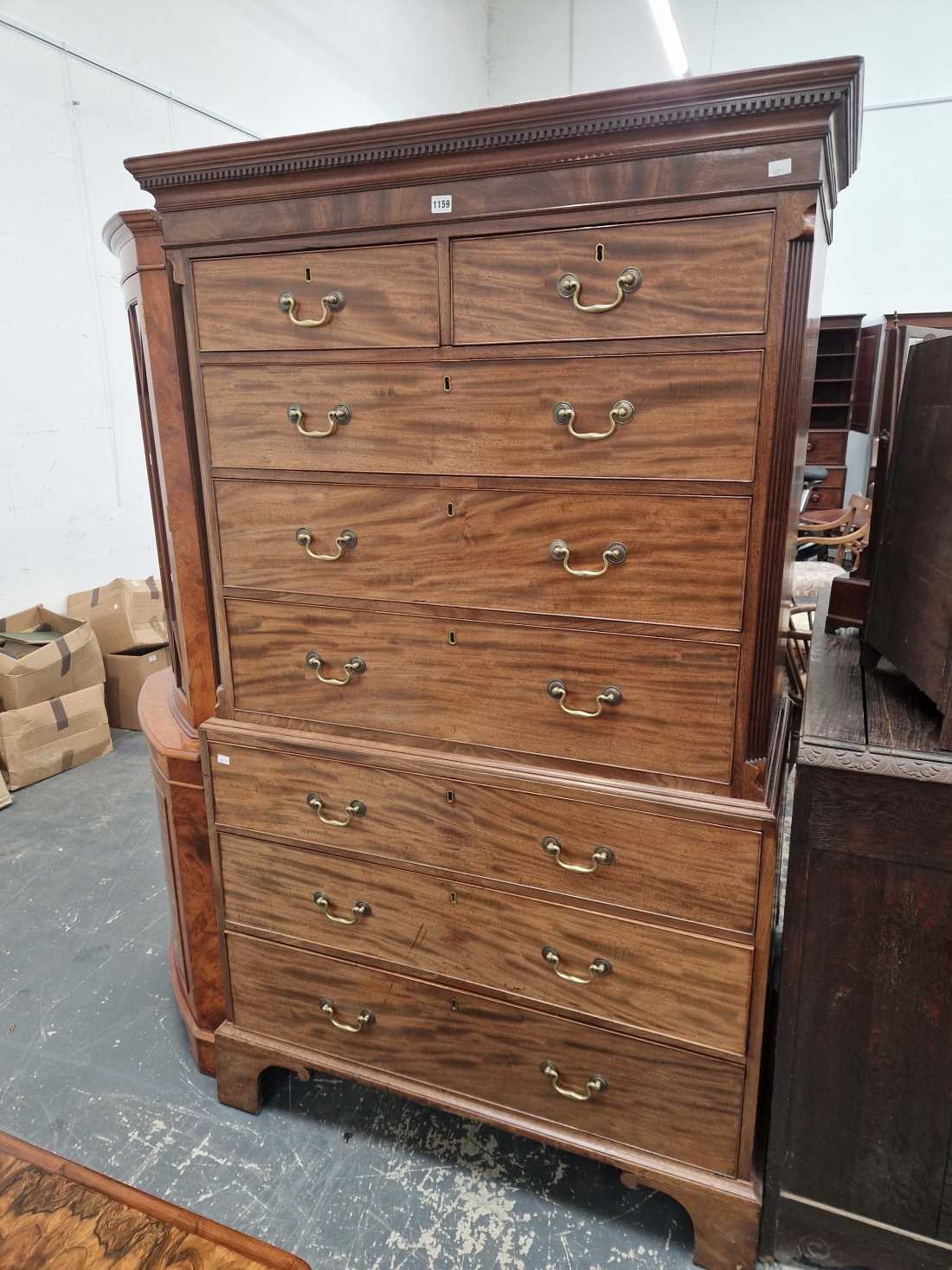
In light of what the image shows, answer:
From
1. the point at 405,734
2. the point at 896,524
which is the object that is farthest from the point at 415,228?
the point at 896,524

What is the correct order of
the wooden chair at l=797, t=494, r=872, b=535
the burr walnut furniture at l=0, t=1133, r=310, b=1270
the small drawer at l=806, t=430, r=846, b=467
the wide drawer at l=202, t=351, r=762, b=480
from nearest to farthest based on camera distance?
1. the burr walnut furniture at l=0, t=1133, r=310, b=1270
2. the wide drawer at l=202, t=351, r=762, b=480
3. the wooden chair at l=797, t=494, r=872, b=535
4. the small drawer at l=806, t=430, r=846, b=467

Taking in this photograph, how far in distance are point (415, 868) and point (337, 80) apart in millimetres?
5486

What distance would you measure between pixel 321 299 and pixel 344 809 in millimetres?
867

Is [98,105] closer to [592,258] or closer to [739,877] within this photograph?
[592,258]

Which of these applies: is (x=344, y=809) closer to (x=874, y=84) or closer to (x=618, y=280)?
(x=618, y=280)

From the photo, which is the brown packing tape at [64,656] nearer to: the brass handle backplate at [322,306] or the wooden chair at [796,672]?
the brass handle backplate at [322,306]

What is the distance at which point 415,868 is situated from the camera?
145 centimetres

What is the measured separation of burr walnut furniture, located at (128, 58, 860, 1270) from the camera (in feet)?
3.52

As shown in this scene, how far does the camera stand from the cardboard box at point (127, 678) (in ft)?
11.7

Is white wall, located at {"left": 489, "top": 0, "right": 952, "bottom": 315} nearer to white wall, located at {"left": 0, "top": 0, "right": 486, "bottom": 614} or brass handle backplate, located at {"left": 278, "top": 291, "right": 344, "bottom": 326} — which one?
white wall, located at {"left": 0, "top": 0, "right": 486, "bottom": 614}

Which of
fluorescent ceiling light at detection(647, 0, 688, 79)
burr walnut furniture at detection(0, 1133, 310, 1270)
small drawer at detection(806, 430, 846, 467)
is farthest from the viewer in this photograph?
small drawer at detection(806, 430, 846, 467)

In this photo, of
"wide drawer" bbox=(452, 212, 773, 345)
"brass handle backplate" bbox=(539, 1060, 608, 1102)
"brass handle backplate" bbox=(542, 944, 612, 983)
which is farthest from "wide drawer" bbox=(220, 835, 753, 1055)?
Result: "wide drawer" bbox=(452, 212, 773, 345)

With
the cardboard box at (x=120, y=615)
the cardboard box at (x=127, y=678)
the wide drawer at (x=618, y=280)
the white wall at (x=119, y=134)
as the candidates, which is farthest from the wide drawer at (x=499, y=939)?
the white wall at (x=119, y=134)

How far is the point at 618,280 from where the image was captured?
109 centimetres
